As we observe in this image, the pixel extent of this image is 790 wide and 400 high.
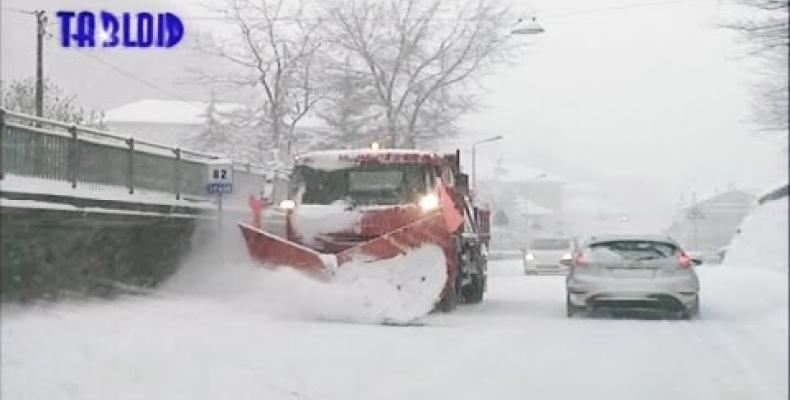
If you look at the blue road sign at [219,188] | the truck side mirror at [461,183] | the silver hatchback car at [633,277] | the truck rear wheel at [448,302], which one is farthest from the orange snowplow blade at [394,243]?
the silver hatchback car at [633,277]

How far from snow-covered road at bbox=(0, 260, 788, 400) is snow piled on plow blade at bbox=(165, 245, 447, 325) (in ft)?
1.37

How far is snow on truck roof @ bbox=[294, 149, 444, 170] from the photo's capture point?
1227cm

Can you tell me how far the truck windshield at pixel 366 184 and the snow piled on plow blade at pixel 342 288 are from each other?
1.09m

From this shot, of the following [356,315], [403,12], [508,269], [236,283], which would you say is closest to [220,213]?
[236,283]

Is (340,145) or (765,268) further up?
(340,145)

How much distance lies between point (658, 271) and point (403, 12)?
201 inches

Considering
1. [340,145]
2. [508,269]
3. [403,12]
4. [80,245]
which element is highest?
[403,12]

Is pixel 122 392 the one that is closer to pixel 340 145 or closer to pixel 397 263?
pixel 397 263

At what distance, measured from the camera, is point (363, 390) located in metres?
6.57

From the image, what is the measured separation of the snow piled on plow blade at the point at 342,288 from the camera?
407 inches

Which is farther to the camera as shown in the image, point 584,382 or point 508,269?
point 508,269

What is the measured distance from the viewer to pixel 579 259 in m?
10.4

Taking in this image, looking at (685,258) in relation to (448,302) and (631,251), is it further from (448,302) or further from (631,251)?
(448,302)

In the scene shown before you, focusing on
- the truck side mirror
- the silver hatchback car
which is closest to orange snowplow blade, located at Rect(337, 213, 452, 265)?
the truck side mirror
